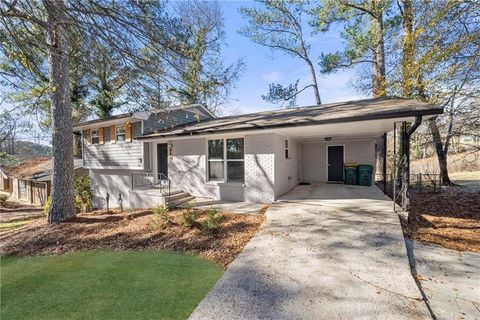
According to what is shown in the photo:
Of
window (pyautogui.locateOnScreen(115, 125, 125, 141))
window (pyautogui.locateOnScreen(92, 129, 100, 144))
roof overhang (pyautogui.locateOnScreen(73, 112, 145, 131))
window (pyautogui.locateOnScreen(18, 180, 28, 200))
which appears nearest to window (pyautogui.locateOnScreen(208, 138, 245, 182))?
roof overhang (pyautogui.locateOnScreen(73, 112, 145, 131))

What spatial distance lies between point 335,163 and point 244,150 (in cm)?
622

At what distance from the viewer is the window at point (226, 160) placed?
927cm

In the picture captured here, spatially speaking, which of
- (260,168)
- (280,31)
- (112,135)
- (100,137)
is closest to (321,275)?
(260,168)

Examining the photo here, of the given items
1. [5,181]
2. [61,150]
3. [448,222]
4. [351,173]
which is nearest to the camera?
[448,222]

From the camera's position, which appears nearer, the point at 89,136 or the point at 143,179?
the point at 143,179

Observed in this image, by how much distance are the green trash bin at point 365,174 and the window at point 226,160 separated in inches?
239

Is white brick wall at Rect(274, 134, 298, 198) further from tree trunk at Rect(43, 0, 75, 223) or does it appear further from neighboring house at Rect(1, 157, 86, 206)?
neighboring house at Rect(1, 157, 86, 206)

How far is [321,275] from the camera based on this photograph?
3.54 meters

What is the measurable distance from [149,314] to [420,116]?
22.8ft

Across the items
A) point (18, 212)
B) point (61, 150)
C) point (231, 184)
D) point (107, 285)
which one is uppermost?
point (61, 150)

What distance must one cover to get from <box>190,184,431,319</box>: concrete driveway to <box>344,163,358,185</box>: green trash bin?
5608 mm

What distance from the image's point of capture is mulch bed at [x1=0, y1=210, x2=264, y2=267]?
519 centimetres

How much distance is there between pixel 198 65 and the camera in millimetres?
5281

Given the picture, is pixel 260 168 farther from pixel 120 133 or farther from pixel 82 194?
pixel 82 194
